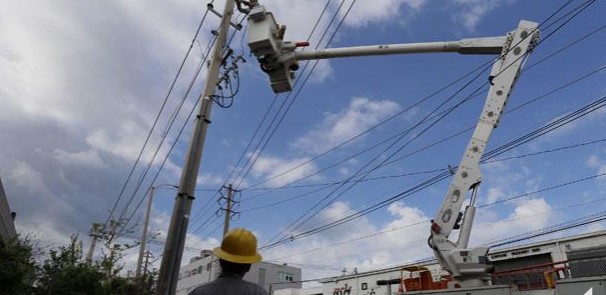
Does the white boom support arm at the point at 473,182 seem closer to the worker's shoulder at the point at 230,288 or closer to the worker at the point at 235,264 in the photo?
the worker at the point at 235,264

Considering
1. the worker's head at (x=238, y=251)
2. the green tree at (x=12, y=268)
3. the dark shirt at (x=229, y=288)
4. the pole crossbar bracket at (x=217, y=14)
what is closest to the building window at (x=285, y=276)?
the green tree at (x=12, y=268)

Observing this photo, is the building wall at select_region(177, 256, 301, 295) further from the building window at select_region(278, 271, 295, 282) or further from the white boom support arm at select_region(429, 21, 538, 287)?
the white boom support arm at select_region(429, 21, 538, 287)

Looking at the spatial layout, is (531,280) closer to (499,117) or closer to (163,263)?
(499,117)

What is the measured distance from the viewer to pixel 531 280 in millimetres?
10031

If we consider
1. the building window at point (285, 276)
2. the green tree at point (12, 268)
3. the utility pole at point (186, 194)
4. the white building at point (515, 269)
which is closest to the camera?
the utility pole at point (186, 194)

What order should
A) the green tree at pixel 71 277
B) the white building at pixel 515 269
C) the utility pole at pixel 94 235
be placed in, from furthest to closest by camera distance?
1. the utility pole at pixel 94 235
2. the green tree at pixel 71 277
3. the white building at pixel 515 269

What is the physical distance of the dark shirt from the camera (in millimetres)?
3203

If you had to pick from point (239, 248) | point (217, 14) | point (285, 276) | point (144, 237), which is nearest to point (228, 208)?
point (144, 237)

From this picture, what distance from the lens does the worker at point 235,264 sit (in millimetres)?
3230

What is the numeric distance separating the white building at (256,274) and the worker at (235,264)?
7048 centimetres

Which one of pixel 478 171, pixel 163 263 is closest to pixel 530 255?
pixel 478 171

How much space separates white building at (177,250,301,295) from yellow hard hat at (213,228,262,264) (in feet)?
231

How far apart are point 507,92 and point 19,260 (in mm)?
14834

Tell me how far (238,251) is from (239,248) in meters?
0.02
